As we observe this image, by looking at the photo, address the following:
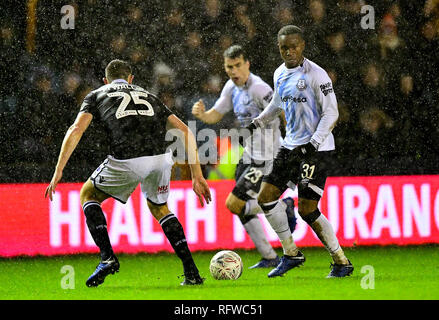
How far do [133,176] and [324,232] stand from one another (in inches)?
57.1

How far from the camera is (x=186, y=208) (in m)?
8.27

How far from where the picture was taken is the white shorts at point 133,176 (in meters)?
5.61

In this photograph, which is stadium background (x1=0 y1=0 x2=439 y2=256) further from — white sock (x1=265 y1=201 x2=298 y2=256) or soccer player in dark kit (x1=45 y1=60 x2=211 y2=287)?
soccer player in dark kit (x1=45 y1=60 x2=211 y2=287)

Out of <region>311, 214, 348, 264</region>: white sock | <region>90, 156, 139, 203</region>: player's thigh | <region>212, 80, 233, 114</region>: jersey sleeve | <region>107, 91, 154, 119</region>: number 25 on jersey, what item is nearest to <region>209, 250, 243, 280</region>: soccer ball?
<region>311, 214, 348, 264</region>: white sock

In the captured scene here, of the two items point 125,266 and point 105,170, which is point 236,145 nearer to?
point 125,266

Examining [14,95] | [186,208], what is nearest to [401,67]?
[186,208]

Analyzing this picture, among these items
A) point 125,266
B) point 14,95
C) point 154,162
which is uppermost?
point 14,95

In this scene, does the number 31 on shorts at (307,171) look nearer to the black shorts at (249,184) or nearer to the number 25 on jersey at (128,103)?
the black shorts at (249,184)

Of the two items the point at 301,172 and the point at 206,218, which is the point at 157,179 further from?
the point at 206,218

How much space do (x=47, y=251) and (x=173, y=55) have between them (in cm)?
347

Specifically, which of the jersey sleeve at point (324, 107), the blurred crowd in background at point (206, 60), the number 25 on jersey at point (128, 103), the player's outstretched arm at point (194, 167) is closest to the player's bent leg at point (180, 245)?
the player's outstretched arm at point (194, 167)

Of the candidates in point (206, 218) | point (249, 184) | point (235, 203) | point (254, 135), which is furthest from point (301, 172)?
point (206, 218)

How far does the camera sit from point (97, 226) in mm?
5555

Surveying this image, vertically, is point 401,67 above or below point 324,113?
above
